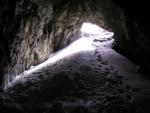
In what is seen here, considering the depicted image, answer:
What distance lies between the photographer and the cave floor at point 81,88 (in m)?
8.35

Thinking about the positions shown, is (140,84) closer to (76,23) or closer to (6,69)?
(6,69)

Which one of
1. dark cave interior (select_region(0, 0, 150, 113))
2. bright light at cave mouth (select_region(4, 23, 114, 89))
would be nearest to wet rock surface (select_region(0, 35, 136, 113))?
dark cave interior (select_region(0, 0, 150, 113))

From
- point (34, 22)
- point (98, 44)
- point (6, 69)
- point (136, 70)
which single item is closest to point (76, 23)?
point (98, 44)

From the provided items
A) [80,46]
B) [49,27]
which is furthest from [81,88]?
[80,46]

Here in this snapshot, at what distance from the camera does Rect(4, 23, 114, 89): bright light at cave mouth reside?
11.9 metres

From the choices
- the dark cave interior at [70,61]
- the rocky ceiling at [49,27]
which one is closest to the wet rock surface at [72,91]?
the dark cave interior at [70,61]

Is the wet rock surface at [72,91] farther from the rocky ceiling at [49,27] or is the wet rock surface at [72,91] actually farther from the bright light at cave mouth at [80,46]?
the rocky ceiling at [49,27]

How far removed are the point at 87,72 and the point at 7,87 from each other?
12.0ft

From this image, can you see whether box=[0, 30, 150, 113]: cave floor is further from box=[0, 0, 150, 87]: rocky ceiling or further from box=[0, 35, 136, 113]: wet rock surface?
box=[0, 0, 150, 87]: rocky ceiling

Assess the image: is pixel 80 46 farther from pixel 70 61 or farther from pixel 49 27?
pixel 70 61

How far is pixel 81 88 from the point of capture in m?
9.68

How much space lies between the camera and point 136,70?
1117 cm

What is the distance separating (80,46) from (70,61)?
3.32 meters

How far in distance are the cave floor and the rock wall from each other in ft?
3.29
